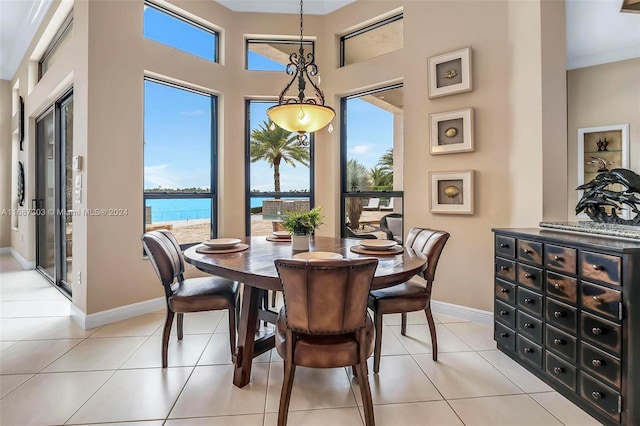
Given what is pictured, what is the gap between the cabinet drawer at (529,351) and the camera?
2.01 metres

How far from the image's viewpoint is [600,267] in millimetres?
1610

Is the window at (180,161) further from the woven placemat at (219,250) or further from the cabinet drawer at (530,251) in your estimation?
the cabinet drawer at (530,251)

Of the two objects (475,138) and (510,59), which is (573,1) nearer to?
(510,59)

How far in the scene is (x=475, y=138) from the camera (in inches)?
115

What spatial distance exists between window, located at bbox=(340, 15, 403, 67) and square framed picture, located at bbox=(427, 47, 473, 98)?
616 millimetres

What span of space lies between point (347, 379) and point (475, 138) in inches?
96.2

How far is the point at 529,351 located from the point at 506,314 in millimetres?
288

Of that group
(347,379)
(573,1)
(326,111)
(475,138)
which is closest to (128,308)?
(347,379)

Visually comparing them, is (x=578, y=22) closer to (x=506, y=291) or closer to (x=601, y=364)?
(x=506, y=291)

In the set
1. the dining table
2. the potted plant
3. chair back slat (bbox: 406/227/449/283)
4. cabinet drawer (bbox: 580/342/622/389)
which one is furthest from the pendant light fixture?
cabinet drawer (bbox: 580/342/622/389)

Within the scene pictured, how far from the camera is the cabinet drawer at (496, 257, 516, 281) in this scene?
2242 mm

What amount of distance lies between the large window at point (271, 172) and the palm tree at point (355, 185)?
53 cm

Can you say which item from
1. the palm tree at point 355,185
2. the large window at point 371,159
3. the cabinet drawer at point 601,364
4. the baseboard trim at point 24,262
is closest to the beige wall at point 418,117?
the large window at point 371,159

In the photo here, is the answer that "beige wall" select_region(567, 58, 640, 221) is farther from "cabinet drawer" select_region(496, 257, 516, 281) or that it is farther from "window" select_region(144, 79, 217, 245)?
"window" select_region(144, 79, 217, 245)
